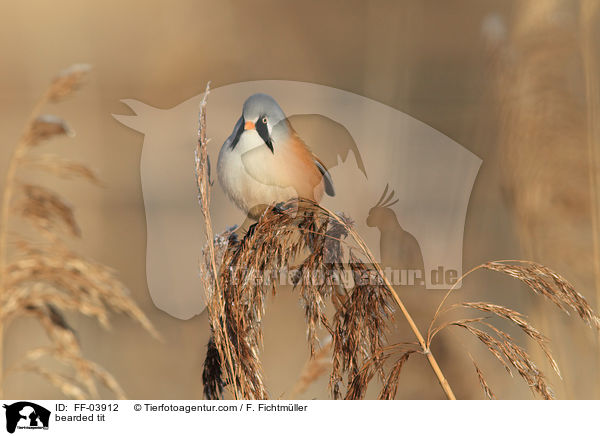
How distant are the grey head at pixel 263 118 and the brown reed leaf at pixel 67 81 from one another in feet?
1.39

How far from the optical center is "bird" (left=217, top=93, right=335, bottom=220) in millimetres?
1400

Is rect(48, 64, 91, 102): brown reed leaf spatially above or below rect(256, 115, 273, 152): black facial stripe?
above

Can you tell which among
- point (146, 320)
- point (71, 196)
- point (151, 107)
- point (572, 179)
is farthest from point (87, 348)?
point (572, 179)

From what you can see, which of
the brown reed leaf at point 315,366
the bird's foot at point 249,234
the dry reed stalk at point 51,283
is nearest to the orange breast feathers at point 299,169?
the bird's foot at point 249,234

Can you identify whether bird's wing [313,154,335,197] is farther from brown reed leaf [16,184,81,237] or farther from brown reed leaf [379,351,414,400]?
brown reed leaf [16,184,81,237]

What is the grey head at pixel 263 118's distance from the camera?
142 centimetres

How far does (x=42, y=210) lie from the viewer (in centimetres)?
116

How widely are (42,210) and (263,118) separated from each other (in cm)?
58

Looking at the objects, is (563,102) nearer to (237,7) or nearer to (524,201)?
(524,201)

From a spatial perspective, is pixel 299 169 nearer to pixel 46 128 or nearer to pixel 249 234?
pixel 249 234
